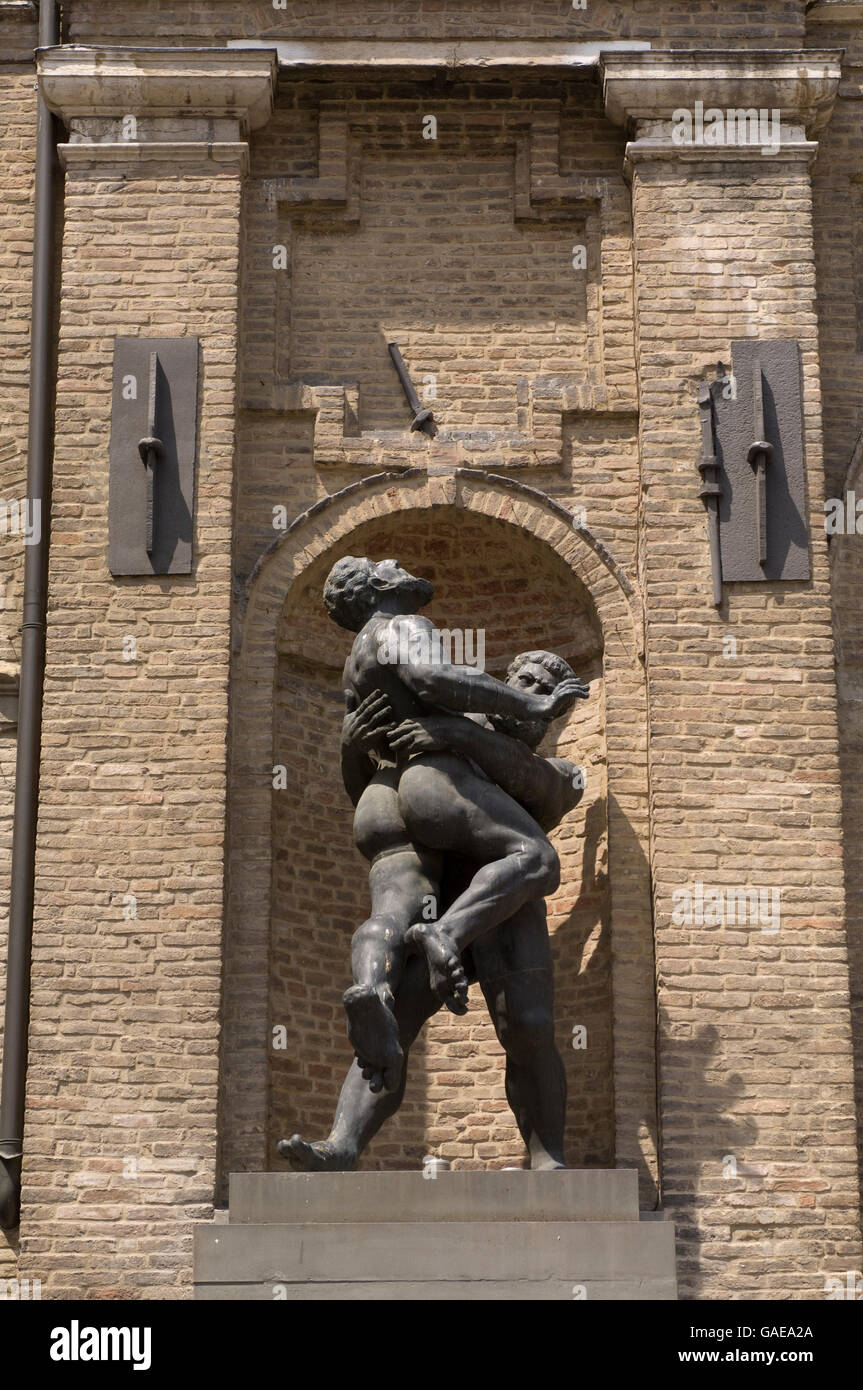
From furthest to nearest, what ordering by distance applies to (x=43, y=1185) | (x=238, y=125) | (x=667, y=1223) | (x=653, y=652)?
(x=238, y=125), (x=653, y=652), (x=43, y=1185), (x=667, y=1223)

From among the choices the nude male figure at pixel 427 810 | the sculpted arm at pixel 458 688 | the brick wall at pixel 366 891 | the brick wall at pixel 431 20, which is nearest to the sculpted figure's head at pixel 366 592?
the nude male figure at pixel 427 810

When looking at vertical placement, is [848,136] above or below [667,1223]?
above

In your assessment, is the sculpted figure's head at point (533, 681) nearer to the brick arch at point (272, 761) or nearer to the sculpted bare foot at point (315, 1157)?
the brick arch at point (272, 761)

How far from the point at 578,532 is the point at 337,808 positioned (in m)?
1.82

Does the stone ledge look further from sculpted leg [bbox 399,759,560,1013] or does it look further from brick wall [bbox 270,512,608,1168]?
sculpted leg [bbox 399,759,560,1013]

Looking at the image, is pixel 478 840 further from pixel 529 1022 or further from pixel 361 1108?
pixel 361 1108

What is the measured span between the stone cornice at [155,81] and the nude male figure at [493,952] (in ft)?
12.1

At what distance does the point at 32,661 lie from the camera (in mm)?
12906

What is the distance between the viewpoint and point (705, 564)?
506 inches

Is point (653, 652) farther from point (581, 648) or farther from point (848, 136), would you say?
point (848, 136)

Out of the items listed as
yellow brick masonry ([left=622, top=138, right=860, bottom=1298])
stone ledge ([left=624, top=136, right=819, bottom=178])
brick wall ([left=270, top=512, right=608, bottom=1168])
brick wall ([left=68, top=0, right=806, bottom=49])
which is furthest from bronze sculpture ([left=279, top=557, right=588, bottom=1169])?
brick wall ([left=68, top=0, right=806, bottom=49])

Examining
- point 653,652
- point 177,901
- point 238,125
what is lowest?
point 177,901

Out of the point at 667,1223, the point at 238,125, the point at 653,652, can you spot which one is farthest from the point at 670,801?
the point at 238,125

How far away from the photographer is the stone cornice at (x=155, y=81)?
13492mm
